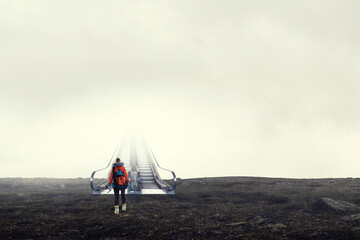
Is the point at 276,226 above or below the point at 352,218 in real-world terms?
below

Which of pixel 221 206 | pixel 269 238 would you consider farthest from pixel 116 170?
pixel 269 238

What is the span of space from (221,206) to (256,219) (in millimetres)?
3790

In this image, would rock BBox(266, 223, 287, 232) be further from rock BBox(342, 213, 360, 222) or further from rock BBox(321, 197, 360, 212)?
rock BBox(321, 197, 360, 212)

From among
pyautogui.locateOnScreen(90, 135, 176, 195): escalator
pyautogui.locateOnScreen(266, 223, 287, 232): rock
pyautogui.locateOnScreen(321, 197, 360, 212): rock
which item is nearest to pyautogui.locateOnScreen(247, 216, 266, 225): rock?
pyautogui.locateOnScreen(266, 223, 287, 232): rock

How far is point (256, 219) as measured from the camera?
12.0 metres

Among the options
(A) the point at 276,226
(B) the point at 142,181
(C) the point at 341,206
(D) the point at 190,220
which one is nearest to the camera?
(A) the point at 276,226

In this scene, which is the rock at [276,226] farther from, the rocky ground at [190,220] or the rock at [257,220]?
the rock at [257,220]

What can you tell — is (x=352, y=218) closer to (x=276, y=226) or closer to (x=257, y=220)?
(x=276, y=226)

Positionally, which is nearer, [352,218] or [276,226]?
[276,226]

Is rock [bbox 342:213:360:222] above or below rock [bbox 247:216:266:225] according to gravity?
above

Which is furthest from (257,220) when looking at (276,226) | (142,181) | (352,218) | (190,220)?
(142,181)

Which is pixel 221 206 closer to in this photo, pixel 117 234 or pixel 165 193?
pixel 165 193

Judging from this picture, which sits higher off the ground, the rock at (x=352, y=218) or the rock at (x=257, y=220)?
the rock at (x=352, y=218)

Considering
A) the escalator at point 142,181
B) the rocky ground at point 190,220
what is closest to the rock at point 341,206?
the rocky ground at point 190,220
